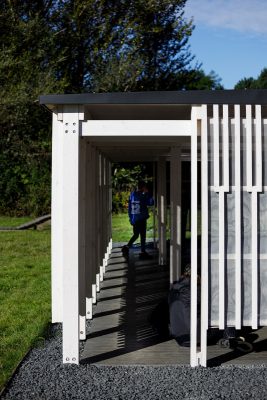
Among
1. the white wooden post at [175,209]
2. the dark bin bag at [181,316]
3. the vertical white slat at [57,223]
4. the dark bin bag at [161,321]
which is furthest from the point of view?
the white wooden post at [175,209]

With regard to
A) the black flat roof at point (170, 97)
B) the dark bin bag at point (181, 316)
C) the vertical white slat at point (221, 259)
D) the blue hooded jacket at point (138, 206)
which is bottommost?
the dark bin bag at point (181, 316)

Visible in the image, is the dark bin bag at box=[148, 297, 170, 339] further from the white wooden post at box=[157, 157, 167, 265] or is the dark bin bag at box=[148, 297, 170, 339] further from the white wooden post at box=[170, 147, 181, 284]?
the white wooden post at box=[157, 157, 167, 265]

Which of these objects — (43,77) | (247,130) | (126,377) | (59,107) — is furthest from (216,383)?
(43,77)

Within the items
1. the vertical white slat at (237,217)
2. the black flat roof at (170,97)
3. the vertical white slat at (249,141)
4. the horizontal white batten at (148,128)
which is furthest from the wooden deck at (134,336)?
the black flat roof at (170,97)

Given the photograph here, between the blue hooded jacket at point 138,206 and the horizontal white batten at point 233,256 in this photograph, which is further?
the blue hooded jacket at point 138,206

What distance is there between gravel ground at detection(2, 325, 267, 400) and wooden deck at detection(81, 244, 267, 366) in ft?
0.92

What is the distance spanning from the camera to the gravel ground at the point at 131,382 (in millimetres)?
5180

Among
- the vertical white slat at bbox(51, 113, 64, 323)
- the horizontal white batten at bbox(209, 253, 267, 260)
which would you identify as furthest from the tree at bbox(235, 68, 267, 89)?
the horizontal white batten at bbox(209, 253, 267, 260)

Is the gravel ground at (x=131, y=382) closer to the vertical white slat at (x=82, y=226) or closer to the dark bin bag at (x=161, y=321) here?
the vertical white slat at (x=82, y=226)

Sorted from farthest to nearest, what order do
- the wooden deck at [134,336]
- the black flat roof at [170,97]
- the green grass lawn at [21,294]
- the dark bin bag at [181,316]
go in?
the green grass lawn at [21,294] < the dark bin bag at [181,316] < the wooden deck at [134,336] < the black flat roof at [170,97]

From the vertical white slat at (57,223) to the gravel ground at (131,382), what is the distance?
3.95 feet

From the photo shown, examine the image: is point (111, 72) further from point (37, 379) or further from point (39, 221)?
point (37, 379)

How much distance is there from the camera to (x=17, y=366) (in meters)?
5.96

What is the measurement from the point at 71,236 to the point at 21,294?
4356mm
